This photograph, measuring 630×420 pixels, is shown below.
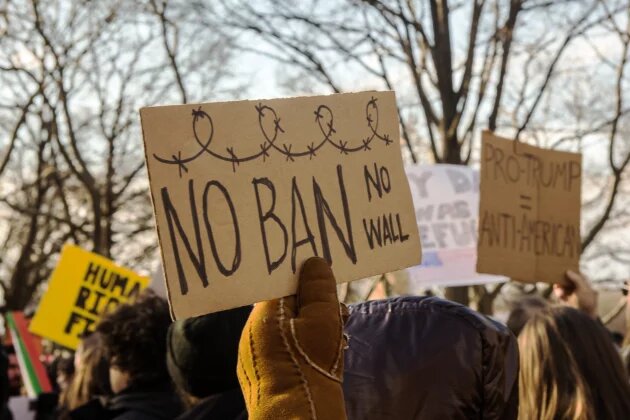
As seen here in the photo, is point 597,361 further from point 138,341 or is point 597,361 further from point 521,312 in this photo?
point 138,341

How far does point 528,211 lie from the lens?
379 cm

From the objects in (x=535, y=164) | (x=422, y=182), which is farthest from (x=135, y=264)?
(x=535, y=164)

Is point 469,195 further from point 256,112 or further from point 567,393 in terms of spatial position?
point 256,112

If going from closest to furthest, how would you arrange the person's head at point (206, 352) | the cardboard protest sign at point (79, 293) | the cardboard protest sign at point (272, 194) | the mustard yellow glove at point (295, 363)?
the mustard yellow glove at point (295, 363) → the cardboard protest sign at point (272, 194) → the person's head at point (206, 352) → the cardboard protest sign at point (79, 293)

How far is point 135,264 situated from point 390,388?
1951 centimetres

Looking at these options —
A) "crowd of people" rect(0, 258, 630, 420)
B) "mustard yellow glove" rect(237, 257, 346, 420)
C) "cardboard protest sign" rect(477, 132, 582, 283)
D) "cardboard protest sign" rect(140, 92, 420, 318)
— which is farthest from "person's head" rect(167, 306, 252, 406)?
"cardboard protest sign" rect(477, 132, 582, 283)

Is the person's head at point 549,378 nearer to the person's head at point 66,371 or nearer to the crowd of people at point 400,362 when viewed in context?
the crowd of people at point 400,362

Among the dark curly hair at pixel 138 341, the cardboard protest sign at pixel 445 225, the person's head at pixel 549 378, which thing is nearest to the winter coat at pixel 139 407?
the dark curly hair at pixel 138 341

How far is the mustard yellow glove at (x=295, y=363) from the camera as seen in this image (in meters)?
1.22

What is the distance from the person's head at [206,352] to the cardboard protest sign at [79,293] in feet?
10.3

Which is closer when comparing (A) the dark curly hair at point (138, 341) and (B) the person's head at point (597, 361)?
(B) the person's head at point (597, 361)

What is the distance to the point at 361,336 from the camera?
153 centimetres

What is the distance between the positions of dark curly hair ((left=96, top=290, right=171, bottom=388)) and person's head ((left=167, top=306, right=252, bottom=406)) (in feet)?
1.26

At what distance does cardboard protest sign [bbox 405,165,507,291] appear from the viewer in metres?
5.55
